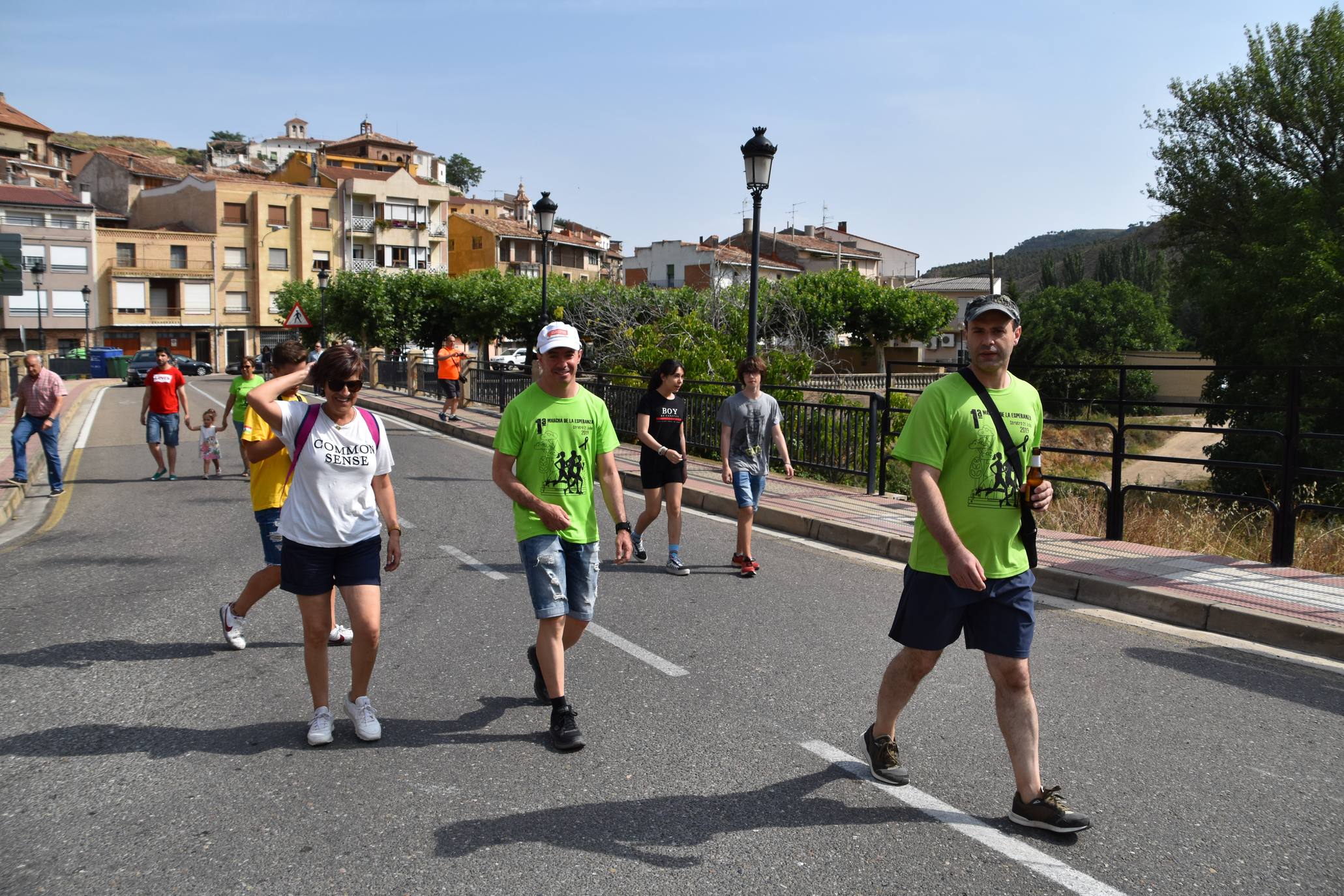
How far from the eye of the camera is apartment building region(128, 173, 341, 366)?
230ft

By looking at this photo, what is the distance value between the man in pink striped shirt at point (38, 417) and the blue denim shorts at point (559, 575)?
10.1m

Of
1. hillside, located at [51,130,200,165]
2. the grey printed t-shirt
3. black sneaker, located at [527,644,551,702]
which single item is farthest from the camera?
hillside, located at [51,130,200,165]

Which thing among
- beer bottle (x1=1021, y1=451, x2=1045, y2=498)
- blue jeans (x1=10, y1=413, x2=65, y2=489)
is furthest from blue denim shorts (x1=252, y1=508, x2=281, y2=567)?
blue jeans (x1=10, y1=413, x2=65, y2=489)

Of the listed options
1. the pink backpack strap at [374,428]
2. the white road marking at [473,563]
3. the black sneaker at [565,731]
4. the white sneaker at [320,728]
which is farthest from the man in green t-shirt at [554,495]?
the white road marking at [473,563]

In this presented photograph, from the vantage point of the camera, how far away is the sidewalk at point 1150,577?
6445mm

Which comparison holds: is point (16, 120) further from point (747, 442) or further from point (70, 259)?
point (747, 442)

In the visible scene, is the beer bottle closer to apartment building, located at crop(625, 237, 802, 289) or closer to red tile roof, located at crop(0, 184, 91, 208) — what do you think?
apartment building, located at crop(625, 237, 802, 289)

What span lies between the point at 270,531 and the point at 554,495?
252cm

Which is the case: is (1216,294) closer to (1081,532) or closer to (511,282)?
(1081,532)

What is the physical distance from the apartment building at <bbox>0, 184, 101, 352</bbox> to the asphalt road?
222 ft

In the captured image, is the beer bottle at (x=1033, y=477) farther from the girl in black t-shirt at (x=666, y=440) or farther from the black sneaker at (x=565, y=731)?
the girl in black t-shirt at (x=666, y=440)

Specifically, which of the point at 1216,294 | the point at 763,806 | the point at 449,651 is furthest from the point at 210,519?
the point at 1216,294

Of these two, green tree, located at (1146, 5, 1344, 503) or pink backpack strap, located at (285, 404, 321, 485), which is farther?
green tree, located at (1146, 5, 1344, 503)

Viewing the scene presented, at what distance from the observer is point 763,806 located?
3832 mm
